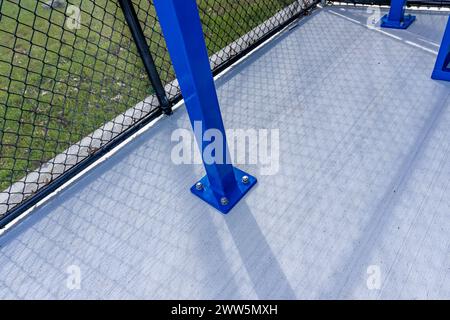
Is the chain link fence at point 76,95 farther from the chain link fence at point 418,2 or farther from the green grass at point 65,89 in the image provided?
the chain link fence at point 418,2

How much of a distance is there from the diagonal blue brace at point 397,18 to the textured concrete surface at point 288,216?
1.59 feet

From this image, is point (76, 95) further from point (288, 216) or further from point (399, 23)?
point (399, 23)

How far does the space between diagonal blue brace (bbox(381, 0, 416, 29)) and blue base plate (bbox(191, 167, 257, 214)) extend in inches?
67.0

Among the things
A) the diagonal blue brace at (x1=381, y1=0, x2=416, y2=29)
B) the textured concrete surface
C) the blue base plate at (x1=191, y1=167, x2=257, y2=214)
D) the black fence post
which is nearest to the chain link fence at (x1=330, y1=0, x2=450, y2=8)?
the diagonal blue brace at (x1=381, y1=0, x2=416, y2=29)

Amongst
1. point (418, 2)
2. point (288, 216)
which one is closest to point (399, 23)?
point (418, 2)

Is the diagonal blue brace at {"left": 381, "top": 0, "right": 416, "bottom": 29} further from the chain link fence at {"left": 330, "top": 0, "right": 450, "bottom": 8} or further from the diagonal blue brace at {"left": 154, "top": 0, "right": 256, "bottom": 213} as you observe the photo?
the diagonal blue brace at {"left": 154, "top": 0, "right": 256, "bottom": 213}

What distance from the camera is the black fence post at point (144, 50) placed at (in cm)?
157

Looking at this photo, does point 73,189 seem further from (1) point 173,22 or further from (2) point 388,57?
(2) point 388,57

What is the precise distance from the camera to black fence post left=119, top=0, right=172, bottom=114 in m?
1.57

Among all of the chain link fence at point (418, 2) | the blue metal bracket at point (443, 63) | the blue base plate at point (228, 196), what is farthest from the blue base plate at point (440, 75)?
the blue base plate at point (228, 196)

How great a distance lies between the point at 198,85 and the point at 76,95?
71.6 inches

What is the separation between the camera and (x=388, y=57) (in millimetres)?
2131
